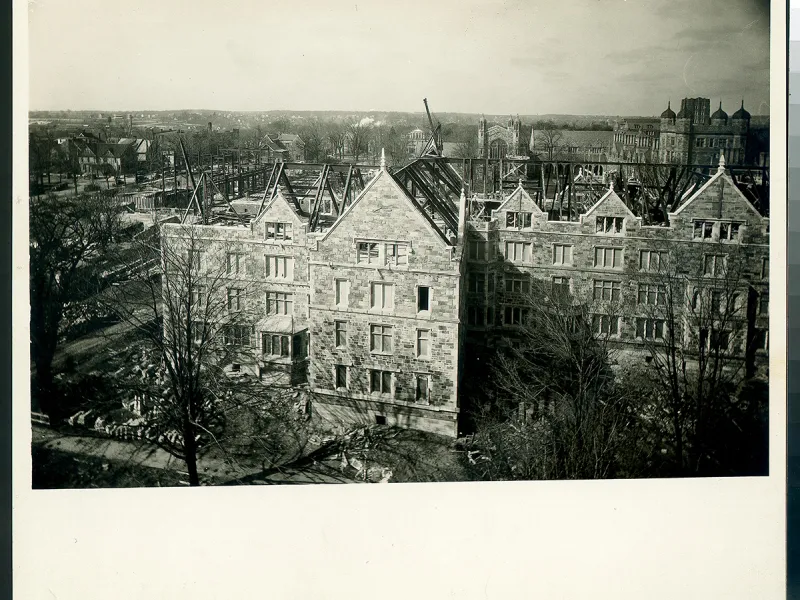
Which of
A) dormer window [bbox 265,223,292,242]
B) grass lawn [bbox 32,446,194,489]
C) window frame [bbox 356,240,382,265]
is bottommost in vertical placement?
grass lawn [bbox 32,446,194,489]

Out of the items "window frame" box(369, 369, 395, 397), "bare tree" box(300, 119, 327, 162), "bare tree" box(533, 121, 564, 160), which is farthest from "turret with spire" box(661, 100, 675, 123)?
"window frame" box(369, 369, 395, 397)

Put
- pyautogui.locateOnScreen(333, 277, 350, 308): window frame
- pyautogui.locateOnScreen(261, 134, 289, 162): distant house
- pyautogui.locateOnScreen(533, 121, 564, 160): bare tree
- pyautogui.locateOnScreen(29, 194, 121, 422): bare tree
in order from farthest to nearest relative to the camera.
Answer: pyautogui.locateOnScreen(333, 277, 350, 308): window frame < pyautogui.locateOnScreen(533, 121, 564, 160): bare tree < pyautogui.locateOnScreen(261, 134, 289, 162): distant house < pyautogui.locateOnScreen(29, 194, 121, 422): bare tree

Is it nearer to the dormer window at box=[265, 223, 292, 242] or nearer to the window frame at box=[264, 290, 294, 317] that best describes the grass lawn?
the window frame at box=[264, 290, 294, 317]

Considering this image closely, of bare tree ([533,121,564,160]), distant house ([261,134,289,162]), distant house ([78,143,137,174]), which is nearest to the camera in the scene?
distant house ([78,143,137,174])

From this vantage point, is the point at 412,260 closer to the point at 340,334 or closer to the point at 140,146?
the point at 340,334

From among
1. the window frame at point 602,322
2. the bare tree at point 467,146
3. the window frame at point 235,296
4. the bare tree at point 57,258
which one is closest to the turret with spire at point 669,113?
the bare tree at point 467,146
